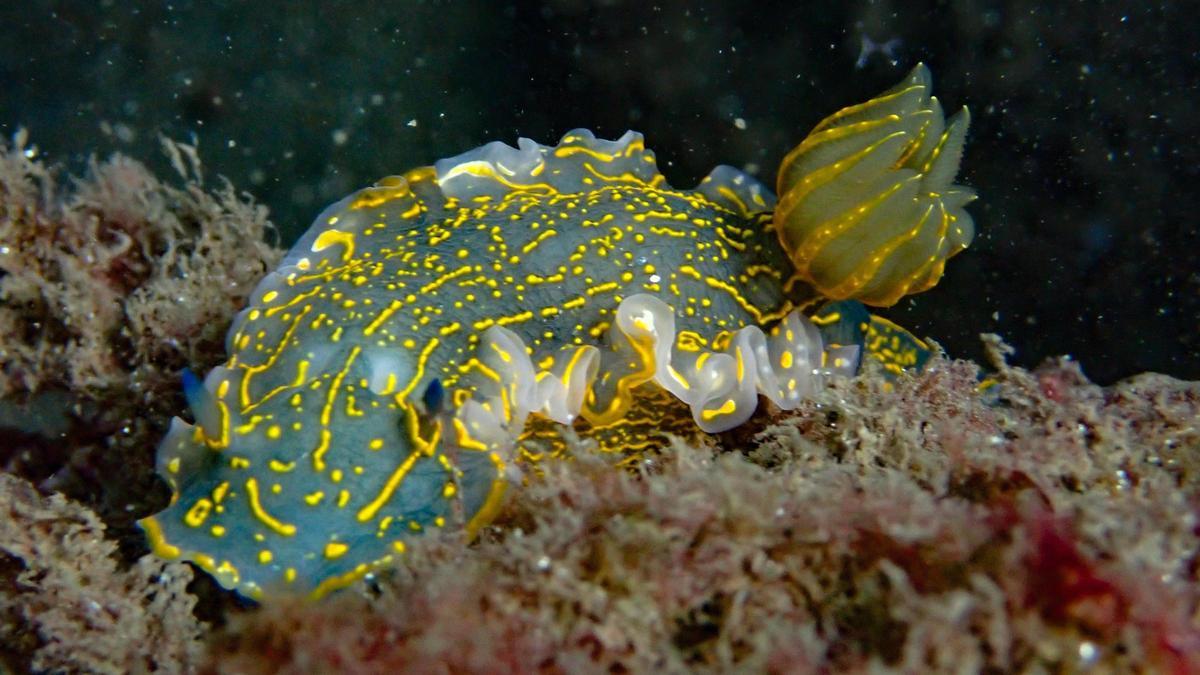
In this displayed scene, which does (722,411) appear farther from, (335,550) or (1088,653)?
(1088,653)

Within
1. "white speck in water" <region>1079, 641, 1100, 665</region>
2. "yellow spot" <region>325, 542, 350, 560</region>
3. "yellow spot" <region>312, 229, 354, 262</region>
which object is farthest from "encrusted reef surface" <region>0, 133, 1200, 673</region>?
"yellow spot" <region>312, 229, 354, 262</region>

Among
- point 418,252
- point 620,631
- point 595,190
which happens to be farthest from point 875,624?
point 595,190

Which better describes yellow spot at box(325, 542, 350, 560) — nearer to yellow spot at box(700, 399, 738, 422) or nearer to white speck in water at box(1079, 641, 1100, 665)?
yellow spot at box(700, 399, 738, 422)

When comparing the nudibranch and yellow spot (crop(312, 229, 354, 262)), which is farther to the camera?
yellow spot (crop(312, 229, 354, 262))

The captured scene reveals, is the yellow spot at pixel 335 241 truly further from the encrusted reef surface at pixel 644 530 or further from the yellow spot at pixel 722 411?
the yellow spot at pixel 722 411

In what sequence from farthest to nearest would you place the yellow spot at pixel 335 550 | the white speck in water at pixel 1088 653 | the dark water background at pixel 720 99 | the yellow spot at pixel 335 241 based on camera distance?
the dark water background at pixel 720 99 < the yellow spot at pixel 335 241 < the yellow spot at pixel 335 550 < the white speck in water at pixel 1088 653

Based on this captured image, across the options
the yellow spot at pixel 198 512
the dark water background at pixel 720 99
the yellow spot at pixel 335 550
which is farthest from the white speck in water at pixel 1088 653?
the dark water background at pixel 720 99

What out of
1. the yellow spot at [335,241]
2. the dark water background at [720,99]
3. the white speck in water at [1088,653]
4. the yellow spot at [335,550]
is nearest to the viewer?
the white speck in water at [1088,653]
